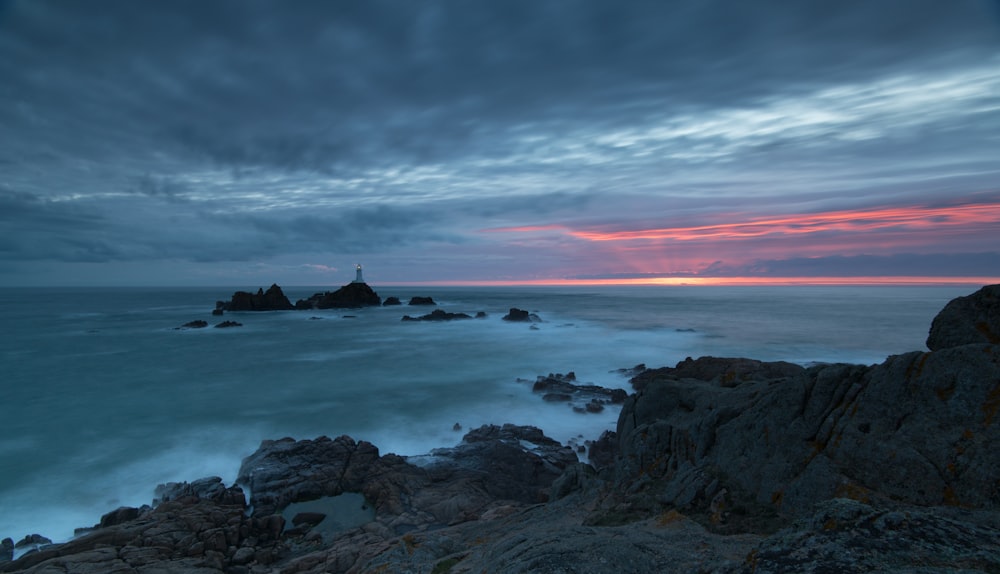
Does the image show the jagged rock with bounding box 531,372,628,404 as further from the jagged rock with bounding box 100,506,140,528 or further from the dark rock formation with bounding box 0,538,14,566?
the dark rock formation with bounding box 0,538,14,566

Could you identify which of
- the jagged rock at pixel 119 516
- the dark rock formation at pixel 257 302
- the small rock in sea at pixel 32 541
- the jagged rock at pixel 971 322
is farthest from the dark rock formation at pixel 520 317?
the jagged rock at pixel 971 322

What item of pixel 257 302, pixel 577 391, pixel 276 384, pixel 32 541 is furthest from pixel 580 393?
pixel 257 302

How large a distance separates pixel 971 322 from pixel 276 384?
36.0 m

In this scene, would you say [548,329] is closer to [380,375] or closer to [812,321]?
[380,375]

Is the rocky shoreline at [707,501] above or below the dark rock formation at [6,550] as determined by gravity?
above

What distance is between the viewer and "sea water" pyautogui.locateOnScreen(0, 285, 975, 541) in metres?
19.3

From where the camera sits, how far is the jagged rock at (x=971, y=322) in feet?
24.7

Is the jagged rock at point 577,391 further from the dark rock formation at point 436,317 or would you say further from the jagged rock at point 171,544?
the dark rock formation at point 436,317

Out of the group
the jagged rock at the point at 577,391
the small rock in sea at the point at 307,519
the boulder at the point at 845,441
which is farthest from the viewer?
the jagged rock at the point at 577,391

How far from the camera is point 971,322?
7734 millimetres

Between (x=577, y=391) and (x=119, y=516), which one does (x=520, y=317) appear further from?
(x=119, y=516)

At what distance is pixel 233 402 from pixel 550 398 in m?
19.8

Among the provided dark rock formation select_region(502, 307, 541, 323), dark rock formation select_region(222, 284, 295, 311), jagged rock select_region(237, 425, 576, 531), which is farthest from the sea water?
dark rock formation select_region(222, 284, 295, 311)

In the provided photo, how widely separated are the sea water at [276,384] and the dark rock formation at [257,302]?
103ft
